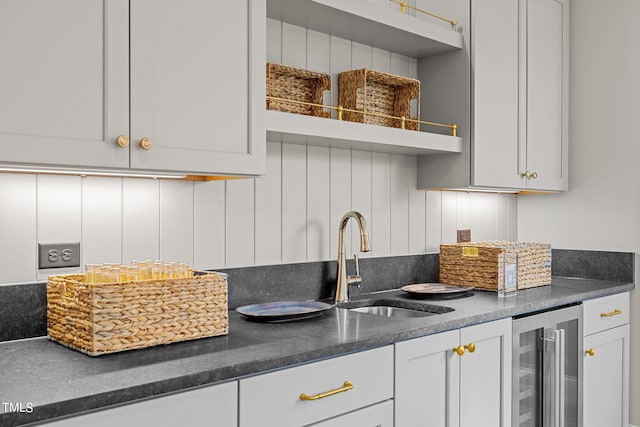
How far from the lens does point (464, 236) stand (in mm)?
3098

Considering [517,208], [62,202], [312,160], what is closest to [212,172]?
[62,202]

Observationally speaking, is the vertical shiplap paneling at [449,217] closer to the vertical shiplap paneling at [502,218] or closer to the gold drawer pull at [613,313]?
the vertical shiplap paneling at [502,218]

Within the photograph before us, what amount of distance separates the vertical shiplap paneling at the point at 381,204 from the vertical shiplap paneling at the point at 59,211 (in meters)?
1.30

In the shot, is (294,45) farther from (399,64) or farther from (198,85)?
(198,85)

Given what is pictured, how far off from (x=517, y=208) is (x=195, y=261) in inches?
83.5

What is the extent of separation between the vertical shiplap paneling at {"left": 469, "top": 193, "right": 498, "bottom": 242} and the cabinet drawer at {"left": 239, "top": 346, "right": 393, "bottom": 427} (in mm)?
1569

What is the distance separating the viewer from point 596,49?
313 centimetres

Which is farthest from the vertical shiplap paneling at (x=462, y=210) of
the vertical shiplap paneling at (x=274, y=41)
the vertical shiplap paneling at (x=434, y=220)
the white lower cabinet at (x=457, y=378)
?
the vertical shiplap paneling at (x=274, y=41)

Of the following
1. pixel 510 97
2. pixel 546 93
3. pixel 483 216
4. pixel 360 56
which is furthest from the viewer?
pixel 483 216

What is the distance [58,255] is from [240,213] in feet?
2.15

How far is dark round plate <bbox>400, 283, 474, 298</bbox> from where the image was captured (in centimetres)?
245

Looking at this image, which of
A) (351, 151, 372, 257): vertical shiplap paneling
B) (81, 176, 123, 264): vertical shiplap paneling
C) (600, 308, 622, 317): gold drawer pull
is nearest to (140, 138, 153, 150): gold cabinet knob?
(81, 176, 123, 264): vertical shiplap paneling

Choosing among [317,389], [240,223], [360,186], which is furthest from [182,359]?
[360,186]

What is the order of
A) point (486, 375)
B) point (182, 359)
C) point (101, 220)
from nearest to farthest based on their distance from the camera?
point (182, 359)
point (101, 220)
point (486, 375)
